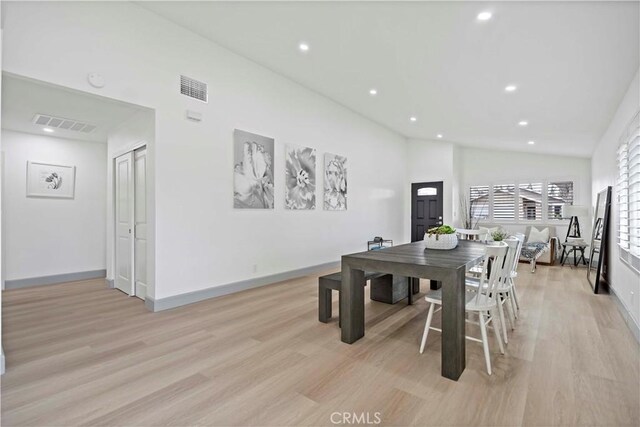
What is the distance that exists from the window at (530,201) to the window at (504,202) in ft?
0.52

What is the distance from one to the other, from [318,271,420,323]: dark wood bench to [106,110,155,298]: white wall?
1.99 meters

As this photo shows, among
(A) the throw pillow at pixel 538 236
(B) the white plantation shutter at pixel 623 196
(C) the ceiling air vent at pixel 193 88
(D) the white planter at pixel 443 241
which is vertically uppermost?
(C) the ceiling air vent at pixel 193 88

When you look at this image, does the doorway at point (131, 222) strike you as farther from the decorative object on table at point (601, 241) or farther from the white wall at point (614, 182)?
the decorative object on table at point (601, 241)

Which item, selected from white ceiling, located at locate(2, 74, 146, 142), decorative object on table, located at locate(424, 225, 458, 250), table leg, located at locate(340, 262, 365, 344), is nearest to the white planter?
decorative object on table, located at locate(424, 225, 458, 250)

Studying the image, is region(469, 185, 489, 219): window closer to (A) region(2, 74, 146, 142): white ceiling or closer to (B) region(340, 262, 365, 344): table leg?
(B) region(340, 262, 365, 344): table leg

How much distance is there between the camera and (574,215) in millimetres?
6594

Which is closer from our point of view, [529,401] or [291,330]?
[529,401]

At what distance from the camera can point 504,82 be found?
3758 millimetres

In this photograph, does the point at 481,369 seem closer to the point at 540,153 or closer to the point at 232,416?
the point at 232,416

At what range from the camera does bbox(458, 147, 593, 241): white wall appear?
24.1 ft

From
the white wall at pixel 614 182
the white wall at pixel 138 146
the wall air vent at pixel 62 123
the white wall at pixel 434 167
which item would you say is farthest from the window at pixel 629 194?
the wall air vent at pixel 62 123

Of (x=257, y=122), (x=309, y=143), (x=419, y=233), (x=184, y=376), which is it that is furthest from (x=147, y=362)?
(x=419, y=233)

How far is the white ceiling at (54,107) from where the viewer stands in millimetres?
3264

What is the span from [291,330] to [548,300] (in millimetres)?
3435
